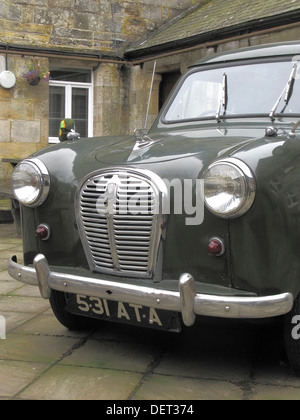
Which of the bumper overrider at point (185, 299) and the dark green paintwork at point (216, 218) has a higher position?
the dark green paintwork at point (216, 218)

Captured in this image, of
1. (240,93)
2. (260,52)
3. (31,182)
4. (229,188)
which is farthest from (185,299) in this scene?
(260,52)

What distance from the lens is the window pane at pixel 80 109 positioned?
12398mm

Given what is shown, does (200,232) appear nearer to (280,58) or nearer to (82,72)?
(280,58)

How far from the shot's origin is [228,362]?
3.41 meters

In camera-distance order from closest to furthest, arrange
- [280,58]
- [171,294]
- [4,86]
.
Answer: [171,294]
[280,58]
[4,86]

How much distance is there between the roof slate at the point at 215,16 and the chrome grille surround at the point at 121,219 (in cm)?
598

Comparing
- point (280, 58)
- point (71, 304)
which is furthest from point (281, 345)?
point (280, 58)

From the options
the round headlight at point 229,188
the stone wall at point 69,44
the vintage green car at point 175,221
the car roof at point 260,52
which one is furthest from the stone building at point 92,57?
the round headlight at point 229,188

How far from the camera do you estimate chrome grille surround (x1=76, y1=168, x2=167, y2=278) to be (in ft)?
10.1

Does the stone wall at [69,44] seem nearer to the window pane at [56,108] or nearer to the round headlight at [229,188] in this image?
the window pane at [56,108]

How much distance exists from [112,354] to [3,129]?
8.64 meters

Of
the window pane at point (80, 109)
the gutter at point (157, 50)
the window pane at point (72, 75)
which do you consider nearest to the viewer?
the gutter at point (157, 50)

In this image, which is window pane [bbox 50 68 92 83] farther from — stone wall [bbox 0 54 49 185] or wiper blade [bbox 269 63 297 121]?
wiper blade [bbox 269 63 297 121]

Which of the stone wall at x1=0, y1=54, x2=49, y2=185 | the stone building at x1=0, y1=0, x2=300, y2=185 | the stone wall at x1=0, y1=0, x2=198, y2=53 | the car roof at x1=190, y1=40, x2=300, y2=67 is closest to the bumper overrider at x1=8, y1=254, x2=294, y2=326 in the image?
the car roof at x1=190, y1=40, x2=300, y2=67
